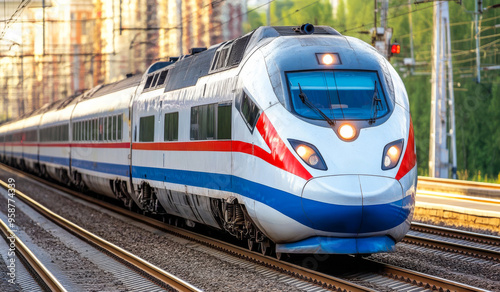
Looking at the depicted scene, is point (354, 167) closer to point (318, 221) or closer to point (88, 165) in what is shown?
point (318, 221)

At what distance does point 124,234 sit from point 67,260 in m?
3.14

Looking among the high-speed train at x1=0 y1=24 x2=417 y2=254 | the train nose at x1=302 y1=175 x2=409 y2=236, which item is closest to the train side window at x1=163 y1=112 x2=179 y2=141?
the high-speed train at x1=0 y1=24 x2=417 y2=254

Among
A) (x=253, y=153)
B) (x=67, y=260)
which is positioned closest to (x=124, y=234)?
(x=67, y=260)

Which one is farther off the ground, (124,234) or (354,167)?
(354,167)

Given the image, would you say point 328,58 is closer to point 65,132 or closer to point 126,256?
point 126,256

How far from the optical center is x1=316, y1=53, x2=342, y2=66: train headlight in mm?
10198

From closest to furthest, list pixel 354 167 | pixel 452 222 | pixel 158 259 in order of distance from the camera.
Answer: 1. pixel 354 167
2. pixel 158 259
3. pixel 452 222

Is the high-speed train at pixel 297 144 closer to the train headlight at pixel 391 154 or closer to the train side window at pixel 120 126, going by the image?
the train headlight at pixel 391 154

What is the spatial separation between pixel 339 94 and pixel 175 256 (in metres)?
4.23

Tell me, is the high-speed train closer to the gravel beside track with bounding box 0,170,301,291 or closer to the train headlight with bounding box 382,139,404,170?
the train headlight with bounding box 382,139,404,170

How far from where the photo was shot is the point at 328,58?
1023 cm

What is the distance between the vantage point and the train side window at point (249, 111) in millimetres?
10242

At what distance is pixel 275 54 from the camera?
1045cm

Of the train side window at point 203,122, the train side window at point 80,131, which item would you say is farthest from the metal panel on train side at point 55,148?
the train side window at point 203,122
